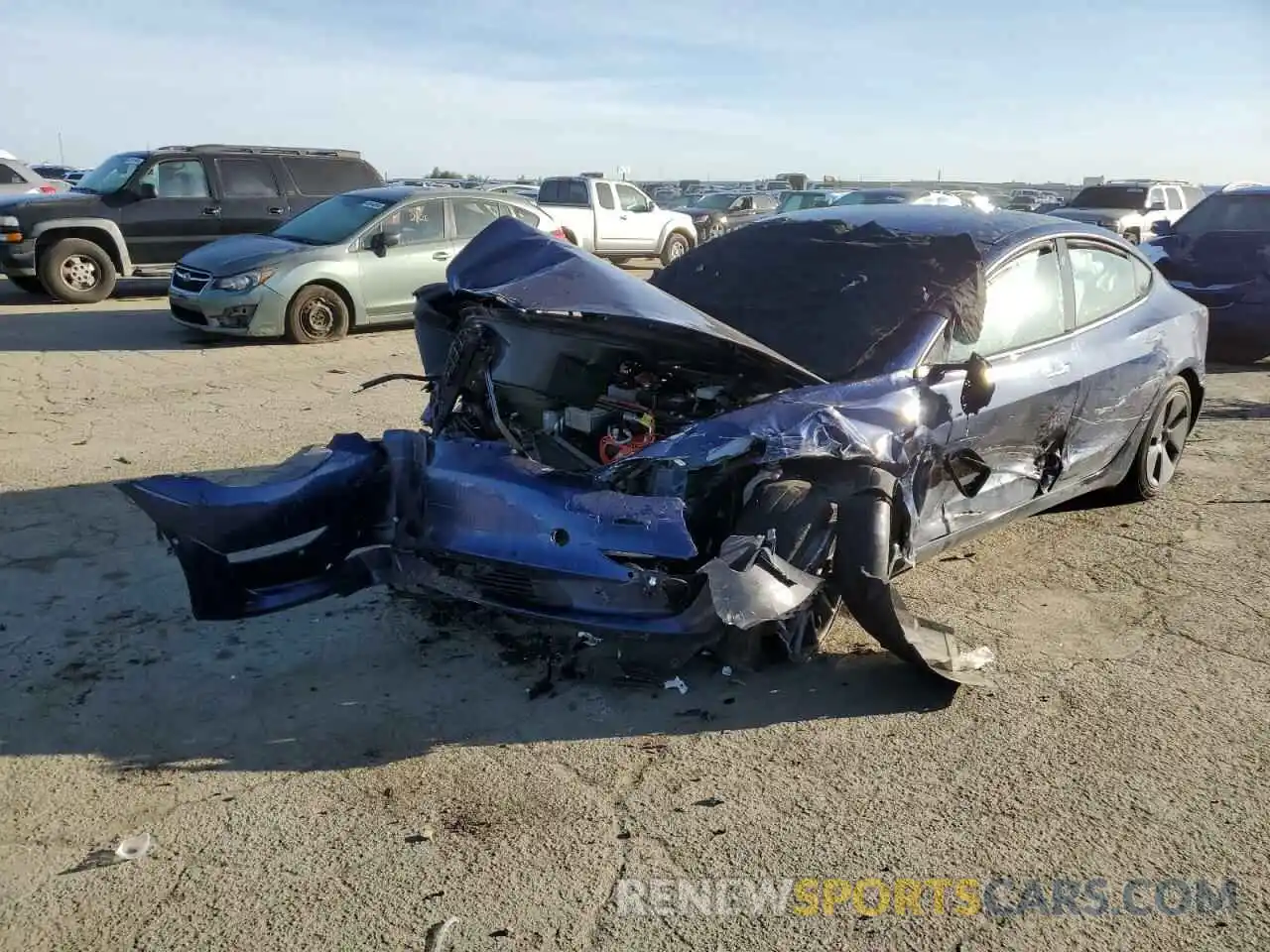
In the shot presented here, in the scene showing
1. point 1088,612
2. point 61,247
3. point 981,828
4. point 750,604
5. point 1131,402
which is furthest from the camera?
point 61,247

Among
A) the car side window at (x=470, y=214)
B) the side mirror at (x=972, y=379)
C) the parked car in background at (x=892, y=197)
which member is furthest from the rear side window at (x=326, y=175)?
the side mirror at (x=972, y=379)

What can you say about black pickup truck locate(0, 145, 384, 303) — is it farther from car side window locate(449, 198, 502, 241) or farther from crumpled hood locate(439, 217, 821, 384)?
crumpled hood locate(439, 217, 821, 384)

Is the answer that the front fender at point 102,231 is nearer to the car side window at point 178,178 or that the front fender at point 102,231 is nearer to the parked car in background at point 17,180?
the car side window at point 178,178

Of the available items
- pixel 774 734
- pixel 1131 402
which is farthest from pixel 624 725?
pixel 1131 402

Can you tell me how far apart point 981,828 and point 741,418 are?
1516mm

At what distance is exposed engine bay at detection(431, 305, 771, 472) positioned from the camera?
4211mm

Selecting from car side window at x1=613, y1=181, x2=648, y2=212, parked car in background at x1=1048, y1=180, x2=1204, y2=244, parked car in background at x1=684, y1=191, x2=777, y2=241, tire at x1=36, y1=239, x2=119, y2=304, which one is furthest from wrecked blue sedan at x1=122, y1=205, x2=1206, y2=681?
parked car in background at x1=684, y1=191, x2=777, y2=241

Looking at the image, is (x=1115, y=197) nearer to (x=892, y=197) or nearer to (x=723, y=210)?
(x=892, y=197)

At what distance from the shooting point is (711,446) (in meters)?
3.56

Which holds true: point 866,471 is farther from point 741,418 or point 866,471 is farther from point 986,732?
point 986,732

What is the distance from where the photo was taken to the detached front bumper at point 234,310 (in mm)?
10438

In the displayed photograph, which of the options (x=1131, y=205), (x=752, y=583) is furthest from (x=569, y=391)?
(x=1131, y=205)

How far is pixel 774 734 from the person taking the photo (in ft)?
11.7

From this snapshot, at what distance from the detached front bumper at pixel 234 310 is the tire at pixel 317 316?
145 mm
